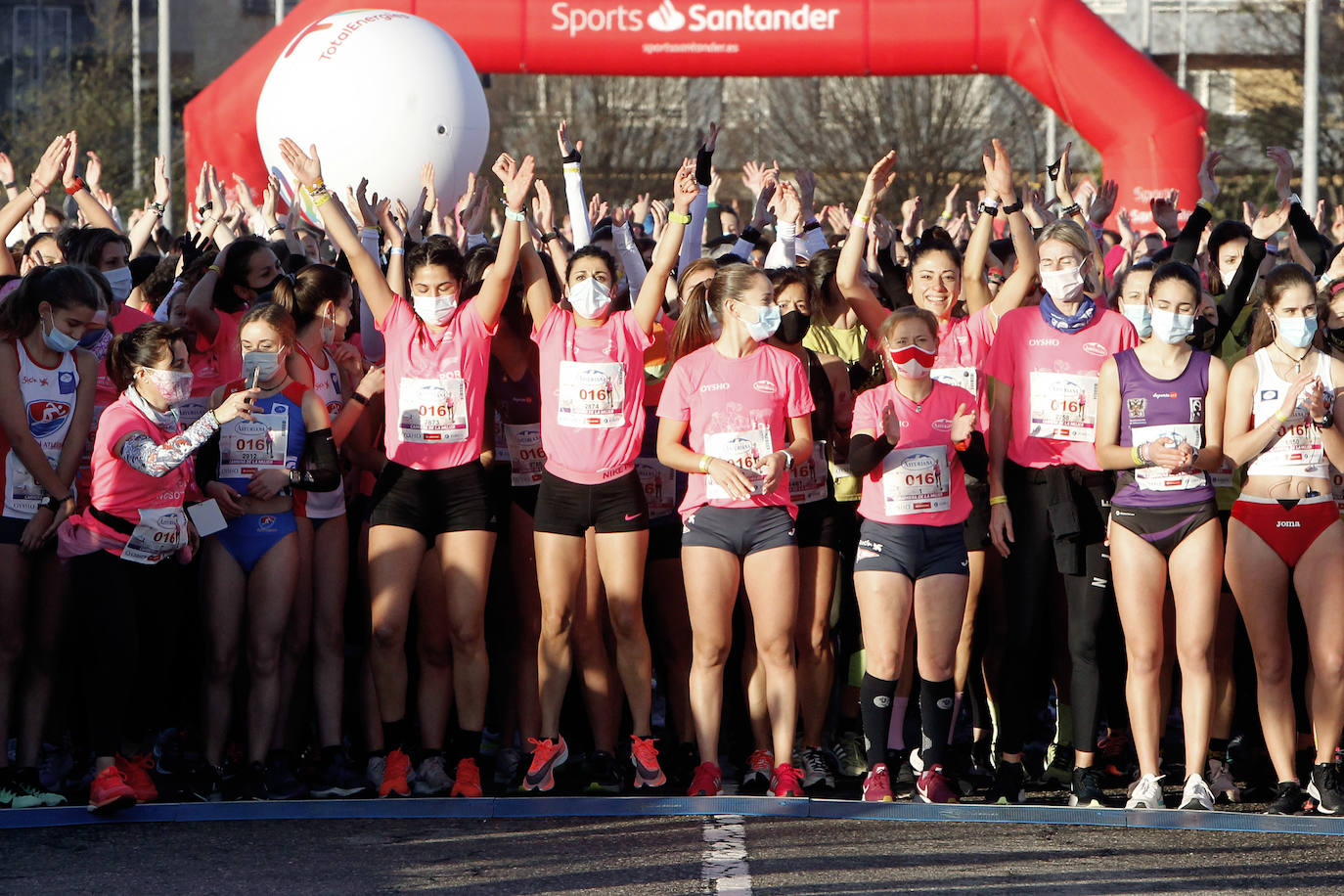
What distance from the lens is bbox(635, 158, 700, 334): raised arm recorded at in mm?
6520

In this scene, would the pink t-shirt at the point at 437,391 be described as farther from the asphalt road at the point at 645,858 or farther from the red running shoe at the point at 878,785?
the red running shoe at the point at 878,785

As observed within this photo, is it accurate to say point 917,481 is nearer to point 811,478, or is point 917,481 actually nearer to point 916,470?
point 916,470

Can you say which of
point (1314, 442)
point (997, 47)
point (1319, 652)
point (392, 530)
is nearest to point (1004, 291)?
point (1314, 442)

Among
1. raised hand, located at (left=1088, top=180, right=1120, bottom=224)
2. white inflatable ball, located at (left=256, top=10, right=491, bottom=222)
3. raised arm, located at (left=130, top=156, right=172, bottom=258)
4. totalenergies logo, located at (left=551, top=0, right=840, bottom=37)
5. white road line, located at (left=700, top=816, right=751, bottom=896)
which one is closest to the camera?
white road line, located at (left=700, top=816, right=751, bottom=896)

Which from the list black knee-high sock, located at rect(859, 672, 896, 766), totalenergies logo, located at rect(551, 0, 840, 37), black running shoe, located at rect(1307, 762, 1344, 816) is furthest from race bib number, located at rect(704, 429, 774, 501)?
totalenergies logo, located at rect(551, 0, 840, 37)

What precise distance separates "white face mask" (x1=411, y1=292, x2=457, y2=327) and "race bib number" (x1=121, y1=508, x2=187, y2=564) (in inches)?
44.4

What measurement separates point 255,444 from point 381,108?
16.1ft

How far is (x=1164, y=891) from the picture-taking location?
17.2 feet

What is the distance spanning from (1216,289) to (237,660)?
14.1ft

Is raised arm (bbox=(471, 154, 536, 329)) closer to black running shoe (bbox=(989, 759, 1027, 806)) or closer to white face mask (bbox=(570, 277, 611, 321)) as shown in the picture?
white face mask (bbox=(570, 277, 611, 321))

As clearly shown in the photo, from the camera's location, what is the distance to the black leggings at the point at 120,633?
618cm

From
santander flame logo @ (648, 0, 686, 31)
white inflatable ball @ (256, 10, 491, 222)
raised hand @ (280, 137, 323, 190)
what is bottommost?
raised hand @ (280, 137, 323, 190)

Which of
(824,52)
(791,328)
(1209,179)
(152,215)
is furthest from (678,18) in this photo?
(791,328)

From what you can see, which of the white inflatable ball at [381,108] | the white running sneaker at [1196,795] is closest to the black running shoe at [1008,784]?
the white running sneaker at [1196,795]
